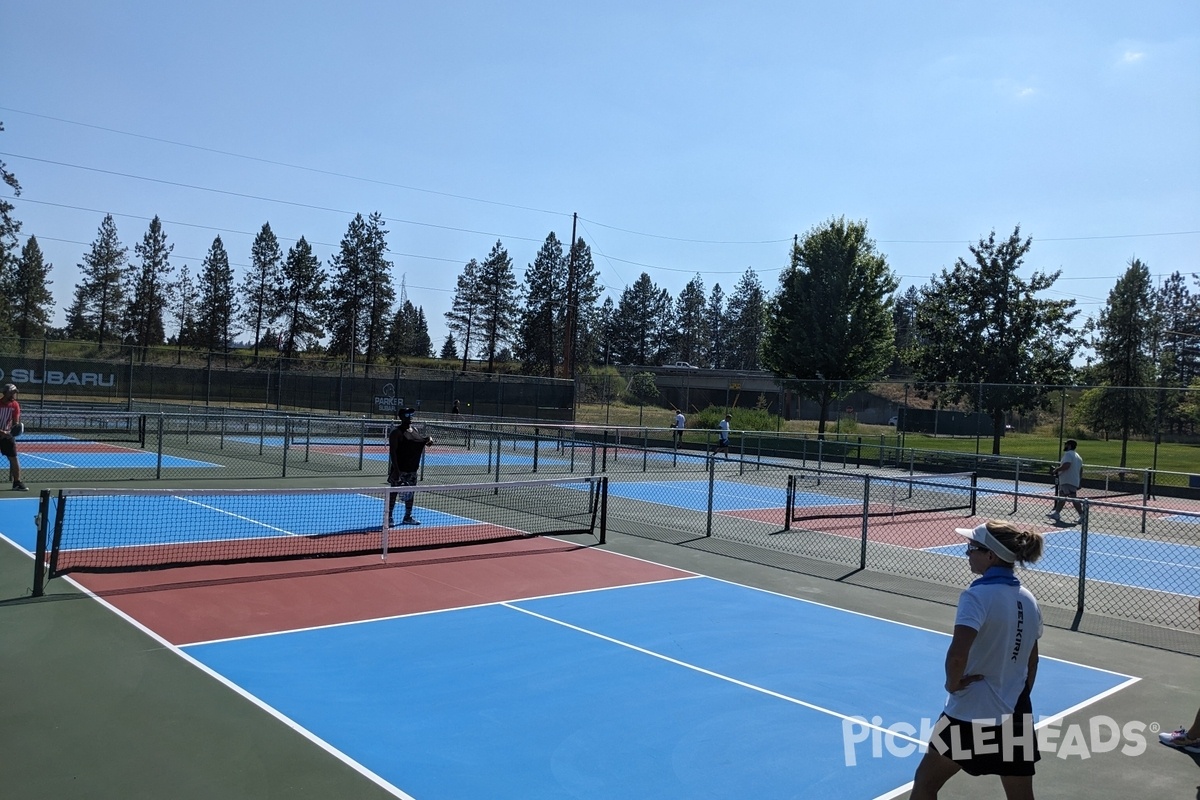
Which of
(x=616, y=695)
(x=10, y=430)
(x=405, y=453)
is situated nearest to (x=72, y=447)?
(x=10, y=430)

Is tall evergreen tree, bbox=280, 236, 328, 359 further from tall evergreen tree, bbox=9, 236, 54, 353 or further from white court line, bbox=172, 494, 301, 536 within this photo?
white court line, bbox=172, 494, 301, 536

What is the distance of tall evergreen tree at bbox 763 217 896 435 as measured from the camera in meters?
44.8

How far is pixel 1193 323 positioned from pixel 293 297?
254ft

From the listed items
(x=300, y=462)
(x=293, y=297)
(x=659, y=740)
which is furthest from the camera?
(x=293, y=297)

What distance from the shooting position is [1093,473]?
29188 mm

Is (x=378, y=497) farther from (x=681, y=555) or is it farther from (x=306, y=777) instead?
(x=306, y=777)

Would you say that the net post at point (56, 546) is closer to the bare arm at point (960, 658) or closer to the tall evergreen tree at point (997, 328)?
the bare arm at point (960, 658)

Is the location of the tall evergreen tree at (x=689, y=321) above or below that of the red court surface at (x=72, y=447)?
above

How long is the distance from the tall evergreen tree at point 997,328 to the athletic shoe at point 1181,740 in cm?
3590

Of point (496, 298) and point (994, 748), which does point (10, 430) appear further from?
point (496, 298)

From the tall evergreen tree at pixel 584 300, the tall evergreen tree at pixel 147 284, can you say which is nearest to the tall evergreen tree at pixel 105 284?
the tall evergreen tree at pixel 147 284

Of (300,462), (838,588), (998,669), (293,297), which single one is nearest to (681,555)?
(838,588)

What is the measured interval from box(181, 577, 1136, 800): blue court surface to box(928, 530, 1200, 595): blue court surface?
18.3 feet

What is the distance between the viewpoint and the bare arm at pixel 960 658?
3877mm
